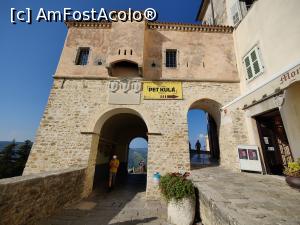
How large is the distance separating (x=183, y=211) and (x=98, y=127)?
21.2ft

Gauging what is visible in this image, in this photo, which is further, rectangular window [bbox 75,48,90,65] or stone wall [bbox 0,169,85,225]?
rectangular window [bbox 75,48,90,65]

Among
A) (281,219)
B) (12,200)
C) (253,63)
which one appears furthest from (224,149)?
(12,200)

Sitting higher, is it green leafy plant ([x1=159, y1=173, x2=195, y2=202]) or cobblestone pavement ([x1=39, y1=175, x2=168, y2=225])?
green leafy plant ([x1=159, y1=173, x2=195, y2=202])

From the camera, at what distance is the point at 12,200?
3828 mm

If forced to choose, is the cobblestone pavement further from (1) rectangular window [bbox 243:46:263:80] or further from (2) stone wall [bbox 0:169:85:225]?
(1) rectangular window [bbox 243:46:263:80]

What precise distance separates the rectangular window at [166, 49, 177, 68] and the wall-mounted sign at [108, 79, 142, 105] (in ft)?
8.75

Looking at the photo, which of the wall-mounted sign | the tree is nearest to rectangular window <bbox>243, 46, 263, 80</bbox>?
the wall-mounted sign

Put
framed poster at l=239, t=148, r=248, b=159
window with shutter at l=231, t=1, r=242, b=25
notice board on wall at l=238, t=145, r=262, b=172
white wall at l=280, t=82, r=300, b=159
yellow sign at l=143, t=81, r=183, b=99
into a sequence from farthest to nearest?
window with shutter at l=231, t=1, r=242, b=25 → yellow sign at l=143, t=81, r=183, b=99 → framed poster at l=239, t=148, r=248, b=159 → notice board on wall at l=238, t=145, r=262, b=172 → white wall at l=280, t=82, r=300, b=159

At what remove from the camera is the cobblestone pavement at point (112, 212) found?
17.0 ft

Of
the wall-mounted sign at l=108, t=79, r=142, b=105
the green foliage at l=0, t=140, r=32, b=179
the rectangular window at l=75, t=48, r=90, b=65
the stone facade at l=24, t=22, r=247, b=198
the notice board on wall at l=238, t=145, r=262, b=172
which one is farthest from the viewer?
the green foliage at l=0, t=140, r=32, b=179

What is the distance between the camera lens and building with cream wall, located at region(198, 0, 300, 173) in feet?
18.0

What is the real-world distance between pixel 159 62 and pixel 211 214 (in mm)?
8727

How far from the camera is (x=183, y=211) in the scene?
465 cm

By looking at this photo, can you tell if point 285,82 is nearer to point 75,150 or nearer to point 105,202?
point 105,202
